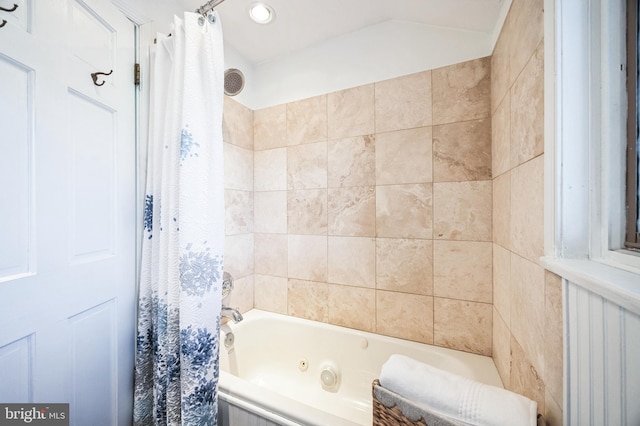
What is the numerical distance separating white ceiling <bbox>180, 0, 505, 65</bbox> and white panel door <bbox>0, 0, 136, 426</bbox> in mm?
591

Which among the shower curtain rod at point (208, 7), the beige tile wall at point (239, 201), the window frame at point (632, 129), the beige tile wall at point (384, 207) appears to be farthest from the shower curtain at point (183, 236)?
the window frame at point (632, 129)

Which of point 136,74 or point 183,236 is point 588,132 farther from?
point 136,74

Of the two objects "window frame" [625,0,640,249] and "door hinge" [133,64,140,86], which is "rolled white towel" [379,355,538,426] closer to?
"window frame" [625,0,640,249]

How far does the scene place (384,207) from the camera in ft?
4.41

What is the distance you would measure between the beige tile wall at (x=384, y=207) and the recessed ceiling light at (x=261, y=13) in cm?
47

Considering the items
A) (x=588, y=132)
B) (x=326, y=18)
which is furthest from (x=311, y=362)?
(x=326, y=18)

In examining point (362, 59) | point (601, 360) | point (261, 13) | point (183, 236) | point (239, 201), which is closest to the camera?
point (601, 360)

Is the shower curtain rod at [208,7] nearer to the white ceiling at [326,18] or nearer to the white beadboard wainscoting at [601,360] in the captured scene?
the white ceiling at [326,18]

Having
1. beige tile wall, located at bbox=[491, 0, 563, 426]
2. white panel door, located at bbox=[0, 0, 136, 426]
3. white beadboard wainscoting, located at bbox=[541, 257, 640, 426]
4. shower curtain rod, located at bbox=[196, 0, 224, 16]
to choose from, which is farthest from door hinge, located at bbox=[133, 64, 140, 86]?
white beadboard wainscoting, located at bbox=[541, 257, 640, 426]

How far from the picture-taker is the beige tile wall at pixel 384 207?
118cm

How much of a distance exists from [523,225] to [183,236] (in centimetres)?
120

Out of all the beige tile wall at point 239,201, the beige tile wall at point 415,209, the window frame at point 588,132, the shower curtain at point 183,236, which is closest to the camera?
the window frame at point 588,132

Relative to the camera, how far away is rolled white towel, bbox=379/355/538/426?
1.90 feet

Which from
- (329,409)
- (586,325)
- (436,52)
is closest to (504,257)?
(586,325)
